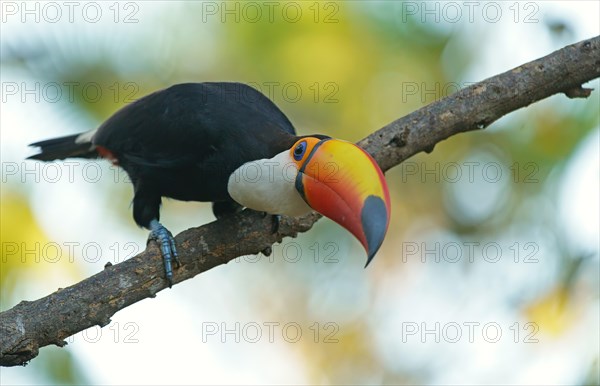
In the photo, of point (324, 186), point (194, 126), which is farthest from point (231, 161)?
point (324, 186)

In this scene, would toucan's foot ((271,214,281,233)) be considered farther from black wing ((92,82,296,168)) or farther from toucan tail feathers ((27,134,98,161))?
toucan tail feathers ((27,134,98,161))

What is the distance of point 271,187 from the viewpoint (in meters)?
4.33

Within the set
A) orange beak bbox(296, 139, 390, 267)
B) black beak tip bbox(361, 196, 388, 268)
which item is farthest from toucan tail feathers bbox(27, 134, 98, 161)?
black beak tip bbox(361, 196, 388, 268)

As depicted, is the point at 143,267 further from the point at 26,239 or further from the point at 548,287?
the point at 548,287

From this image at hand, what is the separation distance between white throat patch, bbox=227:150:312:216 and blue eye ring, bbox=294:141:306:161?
0.12ft

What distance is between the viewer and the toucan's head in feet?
12.4

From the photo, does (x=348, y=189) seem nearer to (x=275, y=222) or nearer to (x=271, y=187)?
(x=271, y=187)

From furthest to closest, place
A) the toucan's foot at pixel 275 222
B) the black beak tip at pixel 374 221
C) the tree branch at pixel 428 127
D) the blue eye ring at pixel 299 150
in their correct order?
the toucan's foot at pixel 275 222
the tree branch at pixel 428 127
the blue eye ring at pixel 299 150
the black beak tip at pixel 374 221

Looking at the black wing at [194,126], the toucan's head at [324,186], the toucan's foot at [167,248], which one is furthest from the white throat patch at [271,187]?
the toucan's foot at [167,248]

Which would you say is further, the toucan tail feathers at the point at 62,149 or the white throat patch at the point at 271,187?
the toucan tail feathers at the point at 62,149

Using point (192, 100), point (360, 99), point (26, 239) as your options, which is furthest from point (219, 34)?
point (26, 239)

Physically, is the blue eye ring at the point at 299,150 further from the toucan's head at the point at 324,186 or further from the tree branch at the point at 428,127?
the tree branch at the point at 428,127

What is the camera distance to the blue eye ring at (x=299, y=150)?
4246 mm

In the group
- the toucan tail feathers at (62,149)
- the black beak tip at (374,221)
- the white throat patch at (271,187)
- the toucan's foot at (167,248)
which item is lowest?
the toucan tail feathers at (62,149)
